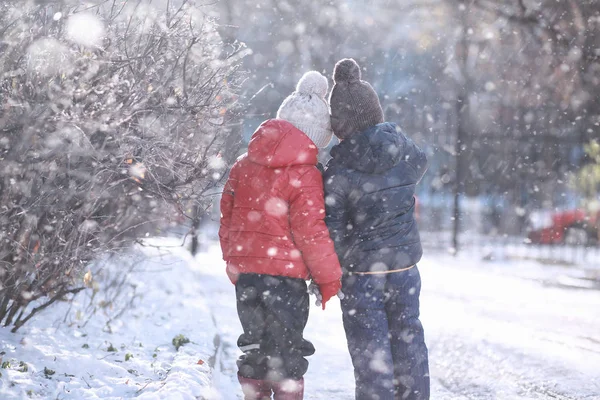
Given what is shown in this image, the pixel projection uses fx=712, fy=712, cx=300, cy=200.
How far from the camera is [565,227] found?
66.9 feet

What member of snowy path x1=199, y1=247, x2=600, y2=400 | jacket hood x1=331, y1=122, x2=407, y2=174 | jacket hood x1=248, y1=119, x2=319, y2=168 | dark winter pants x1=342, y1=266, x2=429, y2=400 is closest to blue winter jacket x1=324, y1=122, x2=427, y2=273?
jacket hood x1=331, y1=122, x2=407, y2=174

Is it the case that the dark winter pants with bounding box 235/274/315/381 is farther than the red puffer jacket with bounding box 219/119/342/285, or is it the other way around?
the dark winter pants with bounding box 235/274/315/381

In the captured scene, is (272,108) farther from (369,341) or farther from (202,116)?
(369,341)

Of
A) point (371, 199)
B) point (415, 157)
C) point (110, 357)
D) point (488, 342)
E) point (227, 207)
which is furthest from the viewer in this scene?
point (488, 342)

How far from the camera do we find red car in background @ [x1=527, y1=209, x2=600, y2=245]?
18344 millimetres

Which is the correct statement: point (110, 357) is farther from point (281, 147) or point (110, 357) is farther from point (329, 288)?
point (281, 147)

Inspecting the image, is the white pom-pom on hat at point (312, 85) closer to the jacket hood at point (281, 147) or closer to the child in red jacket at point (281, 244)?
the child in red jacket at point (281, 244)

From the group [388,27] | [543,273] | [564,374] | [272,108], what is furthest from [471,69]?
[564,374]

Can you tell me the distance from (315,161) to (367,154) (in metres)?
0.29

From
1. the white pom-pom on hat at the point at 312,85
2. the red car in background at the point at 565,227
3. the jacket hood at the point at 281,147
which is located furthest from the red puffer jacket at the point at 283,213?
the red car in background at the point at 565,227

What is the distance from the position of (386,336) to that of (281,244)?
2.64 feet

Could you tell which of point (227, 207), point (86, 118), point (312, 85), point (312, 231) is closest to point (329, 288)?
point (312, 231)

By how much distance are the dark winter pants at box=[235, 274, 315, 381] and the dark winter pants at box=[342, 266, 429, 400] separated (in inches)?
10.8

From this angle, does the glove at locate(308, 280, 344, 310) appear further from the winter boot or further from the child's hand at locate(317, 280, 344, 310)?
the winter boot
